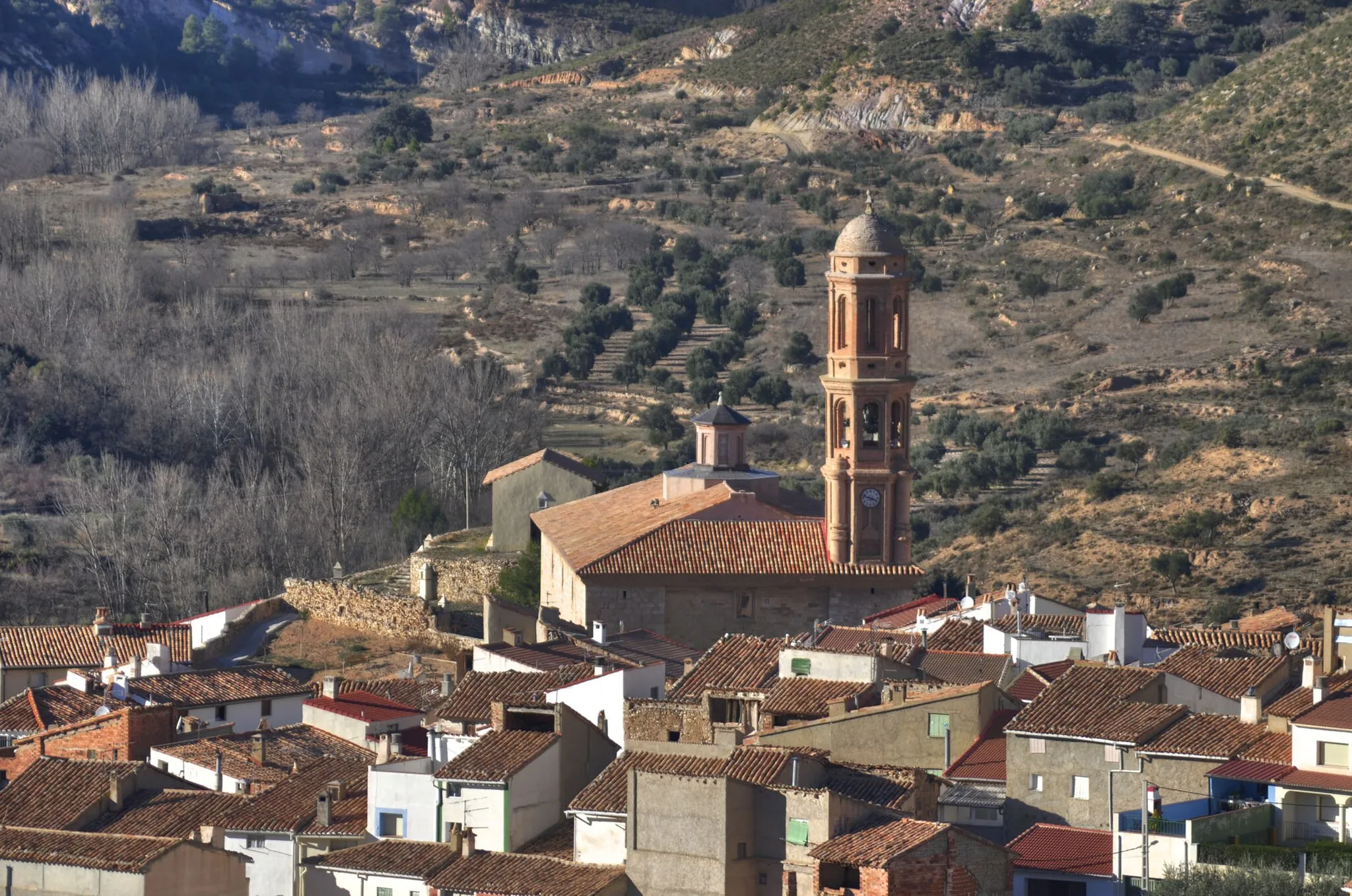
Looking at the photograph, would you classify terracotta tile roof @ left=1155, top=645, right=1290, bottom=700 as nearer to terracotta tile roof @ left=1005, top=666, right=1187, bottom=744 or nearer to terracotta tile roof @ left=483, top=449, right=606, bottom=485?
terracotta tile roof @ left=1005, top=666, right=1187, bottom=744

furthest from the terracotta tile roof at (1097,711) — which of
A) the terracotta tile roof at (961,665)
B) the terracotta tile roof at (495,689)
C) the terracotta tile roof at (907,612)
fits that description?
the terracotta tile roof at (907,612)

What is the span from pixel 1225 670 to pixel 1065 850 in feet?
16.6

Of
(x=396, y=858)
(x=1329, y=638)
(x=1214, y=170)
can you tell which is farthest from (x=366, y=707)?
(x=1214, y=170)

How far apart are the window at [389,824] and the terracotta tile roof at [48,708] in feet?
23.4

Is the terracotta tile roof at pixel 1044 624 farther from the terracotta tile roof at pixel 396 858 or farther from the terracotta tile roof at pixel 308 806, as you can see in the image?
the terracotta tile roof at pixel 396 858

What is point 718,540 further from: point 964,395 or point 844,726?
point 964,395

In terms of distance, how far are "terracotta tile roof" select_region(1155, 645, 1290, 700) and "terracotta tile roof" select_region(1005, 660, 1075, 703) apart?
118 cm

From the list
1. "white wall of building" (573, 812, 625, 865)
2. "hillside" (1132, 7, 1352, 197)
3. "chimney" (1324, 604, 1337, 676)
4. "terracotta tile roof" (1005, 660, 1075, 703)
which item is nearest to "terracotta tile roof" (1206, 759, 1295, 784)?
"terracotta tile roof" (1005, 660, 1075, 703)

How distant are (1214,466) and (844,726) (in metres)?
33.7

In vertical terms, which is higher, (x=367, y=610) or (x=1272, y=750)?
(x=1272, y=750)

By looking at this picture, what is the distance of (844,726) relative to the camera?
33.3m

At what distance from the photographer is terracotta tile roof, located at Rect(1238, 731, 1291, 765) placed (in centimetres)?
3105

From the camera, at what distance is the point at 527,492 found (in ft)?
185

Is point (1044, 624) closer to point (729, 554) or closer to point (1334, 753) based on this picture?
point (729, 554)
